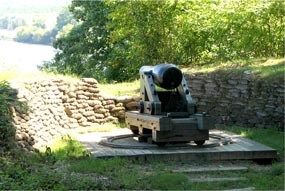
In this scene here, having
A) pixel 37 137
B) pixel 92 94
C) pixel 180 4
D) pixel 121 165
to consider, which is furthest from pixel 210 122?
pixel 180 4

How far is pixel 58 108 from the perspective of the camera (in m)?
11.9

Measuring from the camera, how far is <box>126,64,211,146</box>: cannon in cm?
944

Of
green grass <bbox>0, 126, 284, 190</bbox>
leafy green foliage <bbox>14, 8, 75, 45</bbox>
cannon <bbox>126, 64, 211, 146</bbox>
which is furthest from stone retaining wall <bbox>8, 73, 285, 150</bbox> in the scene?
leafy green foliage <bbox>14, 8, 75, 45</bbox>

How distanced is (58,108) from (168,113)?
3.06m

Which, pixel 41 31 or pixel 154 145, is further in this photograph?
pixel 41 31

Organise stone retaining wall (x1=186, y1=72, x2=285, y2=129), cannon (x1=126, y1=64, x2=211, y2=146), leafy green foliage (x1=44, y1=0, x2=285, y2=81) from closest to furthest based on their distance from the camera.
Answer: cannon (x1=126, y1=64, x2=211, y2=146) → stone retaining wall (x1=186, y1=72, x2=285, y2=129) → leafy green foliage (x1=44, y1=0, x2=285, y2=81)

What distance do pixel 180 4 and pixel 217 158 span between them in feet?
26.5

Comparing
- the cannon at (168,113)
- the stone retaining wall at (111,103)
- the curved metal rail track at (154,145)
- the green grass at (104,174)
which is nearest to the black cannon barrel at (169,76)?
the cannon at (168,113)

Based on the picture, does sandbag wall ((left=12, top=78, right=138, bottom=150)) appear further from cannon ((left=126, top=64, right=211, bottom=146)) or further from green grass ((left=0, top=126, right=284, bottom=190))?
cannon ((left=126, top=64, right=211, bottom=146))

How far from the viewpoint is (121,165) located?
8406 millimetres

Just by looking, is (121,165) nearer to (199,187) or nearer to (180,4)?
(199,187)

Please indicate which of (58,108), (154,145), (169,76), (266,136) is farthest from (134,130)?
(266,136)

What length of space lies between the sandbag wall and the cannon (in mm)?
1691

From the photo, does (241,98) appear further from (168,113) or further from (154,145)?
(154,145)
